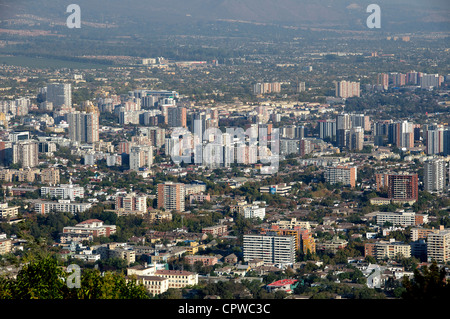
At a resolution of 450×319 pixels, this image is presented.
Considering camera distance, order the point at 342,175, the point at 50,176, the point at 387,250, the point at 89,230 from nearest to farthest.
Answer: the point at 387,250
the point at 89,230
the point at 342,175
the point at 50,176

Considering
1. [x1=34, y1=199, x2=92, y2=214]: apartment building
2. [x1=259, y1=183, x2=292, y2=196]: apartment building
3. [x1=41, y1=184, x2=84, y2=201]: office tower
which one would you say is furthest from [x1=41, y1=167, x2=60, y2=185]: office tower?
[x1=259, y1=183, x2=292, y2=196]: apartment building

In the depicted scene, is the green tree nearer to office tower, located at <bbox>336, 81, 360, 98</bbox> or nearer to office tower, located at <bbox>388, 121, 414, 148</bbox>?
office tower, located at <bbox>388, 121, 414, 148</bbox>

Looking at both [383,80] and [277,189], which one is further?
[383,80]

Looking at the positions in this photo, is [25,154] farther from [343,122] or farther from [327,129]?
[343,122]

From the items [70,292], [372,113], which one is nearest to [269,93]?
[372,113]

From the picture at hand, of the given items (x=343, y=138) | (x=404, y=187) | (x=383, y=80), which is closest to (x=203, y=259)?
(x=404, y=187)

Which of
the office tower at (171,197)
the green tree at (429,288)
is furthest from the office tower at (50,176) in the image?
the green tree at (429,288)
